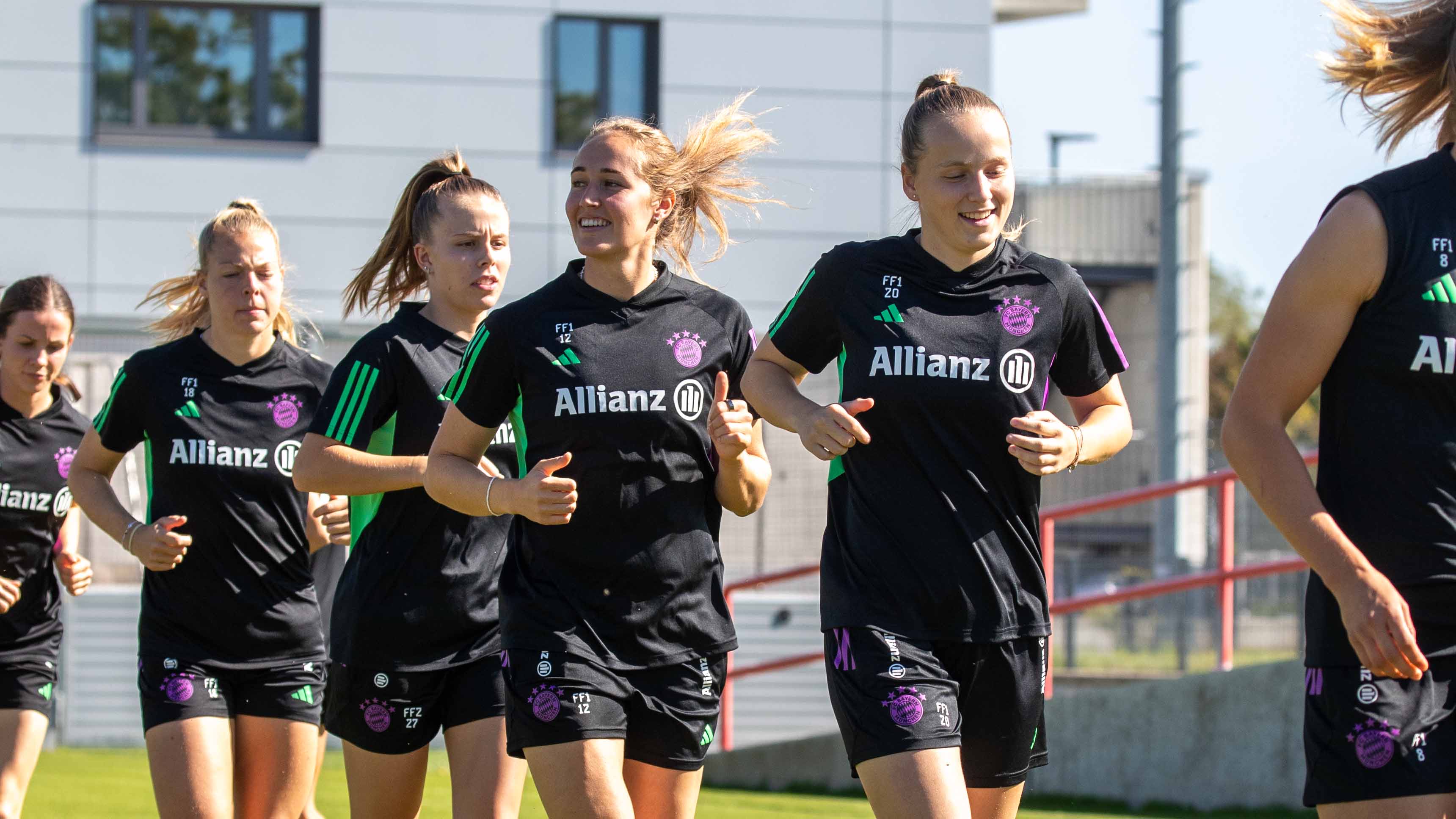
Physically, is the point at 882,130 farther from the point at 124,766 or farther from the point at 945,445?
the point at 945,445

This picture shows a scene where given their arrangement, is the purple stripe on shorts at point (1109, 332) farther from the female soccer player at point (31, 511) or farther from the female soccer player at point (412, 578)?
the female soccer player at point (31, 511)

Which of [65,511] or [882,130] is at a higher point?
[882,130]

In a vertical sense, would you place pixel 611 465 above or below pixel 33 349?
below

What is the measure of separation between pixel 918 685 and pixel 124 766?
8.76 meters

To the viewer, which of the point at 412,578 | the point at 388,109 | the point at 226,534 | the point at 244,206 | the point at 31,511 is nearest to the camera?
the point at 412,578

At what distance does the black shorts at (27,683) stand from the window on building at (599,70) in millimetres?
10241

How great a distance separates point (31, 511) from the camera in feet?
19.9

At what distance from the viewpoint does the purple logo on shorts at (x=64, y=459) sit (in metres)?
6.15

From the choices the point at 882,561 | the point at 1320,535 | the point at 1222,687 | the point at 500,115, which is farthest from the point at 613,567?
the point at 500,115

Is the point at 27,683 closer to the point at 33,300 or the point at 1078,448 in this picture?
the point at 33,300

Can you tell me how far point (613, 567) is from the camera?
12.8 ft

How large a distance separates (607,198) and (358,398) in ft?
3.43

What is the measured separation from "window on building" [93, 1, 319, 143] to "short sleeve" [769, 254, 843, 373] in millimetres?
12386

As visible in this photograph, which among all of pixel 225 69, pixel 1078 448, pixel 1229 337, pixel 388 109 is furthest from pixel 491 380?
pixel 1229 337
